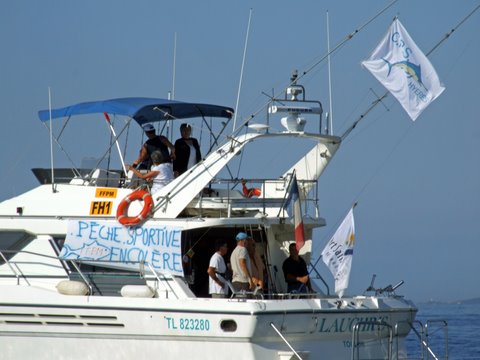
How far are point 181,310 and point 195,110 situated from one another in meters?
4.30

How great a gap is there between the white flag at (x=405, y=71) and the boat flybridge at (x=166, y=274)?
1.19 metres

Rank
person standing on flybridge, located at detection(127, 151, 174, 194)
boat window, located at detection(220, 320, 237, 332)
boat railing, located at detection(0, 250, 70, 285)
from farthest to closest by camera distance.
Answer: person standing on flybridge, located at detection(127, 151, 174, 194), boat railing, located at detection(0, 250, 70, 285), boat window, located at detection(220, 320, 237, 332)

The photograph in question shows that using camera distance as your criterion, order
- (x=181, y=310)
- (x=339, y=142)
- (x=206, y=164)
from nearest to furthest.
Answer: (x=181, y=310)
(x=206, y=164)
(x=339, y=142)

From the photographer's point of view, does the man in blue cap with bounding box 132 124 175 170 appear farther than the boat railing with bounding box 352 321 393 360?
Yes

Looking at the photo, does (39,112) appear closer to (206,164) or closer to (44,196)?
(44,196)

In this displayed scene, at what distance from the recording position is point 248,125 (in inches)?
635

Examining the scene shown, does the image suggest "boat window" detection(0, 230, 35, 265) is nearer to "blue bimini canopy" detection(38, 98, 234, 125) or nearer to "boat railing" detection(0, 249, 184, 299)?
"boat railing" detection(0, 249, 184, 299)

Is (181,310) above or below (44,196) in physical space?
below

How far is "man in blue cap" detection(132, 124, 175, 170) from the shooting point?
17047mm

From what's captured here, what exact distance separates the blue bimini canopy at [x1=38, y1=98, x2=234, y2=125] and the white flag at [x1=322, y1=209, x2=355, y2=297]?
2.97 m

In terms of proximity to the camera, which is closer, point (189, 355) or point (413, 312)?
point (189, 355)

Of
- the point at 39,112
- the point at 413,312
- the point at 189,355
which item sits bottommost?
the point at 189,355

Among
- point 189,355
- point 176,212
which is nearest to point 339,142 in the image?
point 176,212

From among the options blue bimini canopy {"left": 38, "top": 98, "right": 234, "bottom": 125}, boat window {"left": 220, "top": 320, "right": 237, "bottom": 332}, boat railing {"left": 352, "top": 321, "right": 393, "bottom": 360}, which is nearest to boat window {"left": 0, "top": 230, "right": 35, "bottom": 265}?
blue bimini canopy {"left": 38, "top": 98, "right": 234, "bottom": 125}
